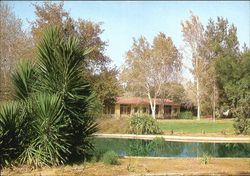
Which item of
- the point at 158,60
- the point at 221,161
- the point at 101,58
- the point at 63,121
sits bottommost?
the point at 221,161

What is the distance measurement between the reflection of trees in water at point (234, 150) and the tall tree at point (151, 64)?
34.5 m

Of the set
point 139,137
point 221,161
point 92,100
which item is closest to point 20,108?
point 92,100

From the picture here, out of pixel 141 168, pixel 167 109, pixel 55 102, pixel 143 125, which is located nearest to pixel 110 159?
pixel 141 168

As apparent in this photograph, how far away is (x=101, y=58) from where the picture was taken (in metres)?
32.6

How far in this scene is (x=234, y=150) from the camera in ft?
64.0

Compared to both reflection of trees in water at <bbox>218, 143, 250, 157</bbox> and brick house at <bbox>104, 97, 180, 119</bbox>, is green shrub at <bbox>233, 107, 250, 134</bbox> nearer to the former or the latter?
reflection of trees in water at <bbox>218, 143, 250, 157</bbox>

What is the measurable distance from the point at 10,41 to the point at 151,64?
102 ft

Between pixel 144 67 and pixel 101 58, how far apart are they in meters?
24.1

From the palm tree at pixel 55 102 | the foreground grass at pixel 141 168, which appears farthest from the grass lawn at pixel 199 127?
the palm tree at pixel 55 102

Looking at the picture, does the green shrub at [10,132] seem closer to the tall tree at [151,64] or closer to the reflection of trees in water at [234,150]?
the reflection of trees in water at [234,150]

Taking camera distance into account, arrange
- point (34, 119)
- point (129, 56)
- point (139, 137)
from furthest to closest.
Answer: point (129, 56) → point (139, 137) → point (34, 119)

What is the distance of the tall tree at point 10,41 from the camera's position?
27.0m

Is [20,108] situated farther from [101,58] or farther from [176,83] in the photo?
[176,83]

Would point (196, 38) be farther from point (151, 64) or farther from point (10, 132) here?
point (10, 132)
